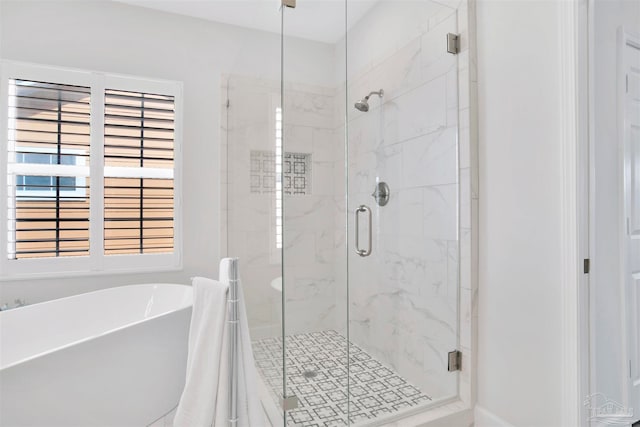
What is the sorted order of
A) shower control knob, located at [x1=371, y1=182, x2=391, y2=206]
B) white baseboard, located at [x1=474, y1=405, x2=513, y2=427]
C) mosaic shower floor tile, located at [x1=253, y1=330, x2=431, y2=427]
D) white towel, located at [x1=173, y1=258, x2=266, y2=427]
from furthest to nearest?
shower control knob, located at [x1=371, y1=182, x2=391, y2=206]
white baseboard, located at [x1=474, y1=405, x2=513, y2=427]
mosaic shower floor tile, located at [x1=253, y1=330, x2=431, y2=427]
white towel, located at [x1=173, y1=258, x2=266, y2=427]

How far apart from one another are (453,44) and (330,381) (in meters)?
1.88

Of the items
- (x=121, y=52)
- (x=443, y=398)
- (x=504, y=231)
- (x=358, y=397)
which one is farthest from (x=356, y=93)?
(x=121, y=52)

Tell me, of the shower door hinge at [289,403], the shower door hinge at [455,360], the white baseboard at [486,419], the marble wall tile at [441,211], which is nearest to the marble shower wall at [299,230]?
the shower door hinge at [289,403]

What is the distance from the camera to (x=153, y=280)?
110 inches

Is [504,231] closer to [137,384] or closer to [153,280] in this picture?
[137,384]

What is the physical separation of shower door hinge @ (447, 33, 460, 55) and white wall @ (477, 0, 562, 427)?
4.3 inches

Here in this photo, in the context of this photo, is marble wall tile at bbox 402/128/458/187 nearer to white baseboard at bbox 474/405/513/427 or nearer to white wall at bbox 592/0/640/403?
white wall at bbox 592/0/640/403

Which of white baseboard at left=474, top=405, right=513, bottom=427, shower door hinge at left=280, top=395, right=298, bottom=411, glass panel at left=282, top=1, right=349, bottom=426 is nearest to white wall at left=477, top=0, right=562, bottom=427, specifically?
white baseboard at left=474, top=405, right=513, bottom=427

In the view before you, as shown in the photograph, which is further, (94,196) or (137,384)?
(94,196)

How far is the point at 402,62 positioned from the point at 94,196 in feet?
7.67

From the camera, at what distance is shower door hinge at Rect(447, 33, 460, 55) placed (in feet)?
6.32

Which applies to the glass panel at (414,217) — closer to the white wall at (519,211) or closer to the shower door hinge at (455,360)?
the shower door hinge at (455,360)

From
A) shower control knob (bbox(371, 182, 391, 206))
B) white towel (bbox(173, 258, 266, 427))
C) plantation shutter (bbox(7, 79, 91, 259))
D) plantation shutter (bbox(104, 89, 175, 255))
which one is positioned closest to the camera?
white towel (bbox(173, 258, 266, 427))

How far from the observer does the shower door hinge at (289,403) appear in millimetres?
1570
